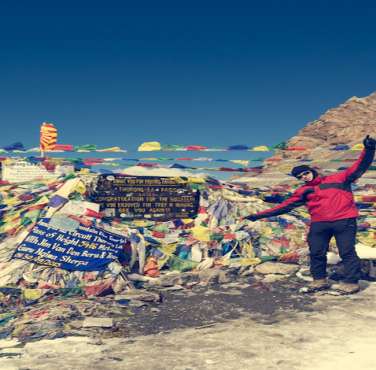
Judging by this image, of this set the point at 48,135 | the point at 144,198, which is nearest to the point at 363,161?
the point at 144,198

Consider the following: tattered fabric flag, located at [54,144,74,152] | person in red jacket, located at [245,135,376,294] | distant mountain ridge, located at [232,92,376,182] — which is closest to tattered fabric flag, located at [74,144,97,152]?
tattered fabric flag, located at [54,144,74,152]

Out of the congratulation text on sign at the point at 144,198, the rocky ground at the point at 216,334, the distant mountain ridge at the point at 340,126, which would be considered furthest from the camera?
the distant mountain ridge at the point at 340,126

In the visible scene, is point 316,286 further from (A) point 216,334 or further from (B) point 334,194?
(A) point 216,334

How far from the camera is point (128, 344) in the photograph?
502 centimetres

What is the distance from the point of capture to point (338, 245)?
750 centimetres

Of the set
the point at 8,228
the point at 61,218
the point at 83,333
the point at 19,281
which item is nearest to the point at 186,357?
the point at 83,333

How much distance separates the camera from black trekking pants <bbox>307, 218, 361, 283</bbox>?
7280 millimetres

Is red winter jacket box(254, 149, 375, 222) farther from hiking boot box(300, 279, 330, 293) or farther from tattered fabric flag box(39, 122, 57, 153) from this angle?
tattered fabric flag box(39, 122, 57, 153)

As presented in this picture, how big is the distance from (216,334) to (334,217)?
3.21 m

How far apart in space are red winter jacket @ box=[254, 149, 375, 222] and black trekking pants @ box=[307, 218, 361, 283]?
0.39 ft

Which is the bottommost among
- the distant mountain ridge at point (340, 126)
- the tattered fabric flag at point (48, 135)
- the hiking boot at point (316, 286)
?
the hiking boot at point (316, 286)

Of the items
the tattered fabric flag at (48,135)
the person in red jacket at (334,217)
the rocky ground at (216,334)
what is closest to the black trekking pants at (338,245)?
the person in red jacket at (334,217)

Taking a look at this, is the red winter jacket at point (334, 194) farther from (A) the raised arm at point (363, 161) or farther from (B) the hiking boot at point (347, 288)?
(B) the hiking boot at point (347, 288)

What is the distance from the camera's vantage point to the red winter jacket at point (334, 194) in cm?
750
